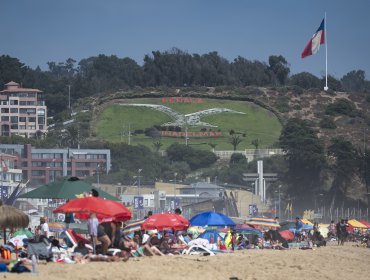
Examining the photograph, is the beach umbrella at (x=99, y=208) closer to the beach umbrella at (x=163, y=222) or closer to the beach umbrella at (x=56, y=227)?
the beach umbrella at (x=163, y=222)

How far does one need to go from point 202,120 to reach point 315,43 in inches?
2442

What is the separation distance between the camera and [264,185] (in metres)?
114

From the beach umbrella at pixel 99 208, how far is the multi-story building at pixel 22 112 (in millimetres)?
129883

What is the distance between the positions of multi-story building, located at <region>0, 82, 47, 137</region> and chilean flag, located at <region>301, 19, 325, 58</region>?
220ft

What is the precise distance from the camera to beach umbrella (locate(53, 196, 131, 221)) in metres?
23.1

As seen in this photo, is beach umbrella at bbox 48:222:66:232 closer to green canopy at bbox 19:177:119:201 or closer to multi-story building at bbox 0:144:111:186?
green canopy at bbox 19:177:119:201

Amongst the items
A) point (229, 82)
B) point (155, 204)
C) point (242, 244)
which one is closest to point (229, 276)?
point (242, 244)

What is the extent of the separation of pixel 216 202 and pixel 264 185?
16850 mm

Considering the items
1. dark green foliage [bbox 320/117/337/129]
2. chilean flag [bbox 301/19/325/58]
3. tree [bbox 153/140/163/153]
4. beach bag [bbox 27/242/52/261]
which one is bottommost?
beach bag [bbox 27/242/52/261]

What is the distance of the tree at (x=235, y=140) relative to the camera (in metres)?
137

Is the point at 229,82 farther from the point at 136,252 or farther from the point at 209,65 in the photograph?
the point at 136,252

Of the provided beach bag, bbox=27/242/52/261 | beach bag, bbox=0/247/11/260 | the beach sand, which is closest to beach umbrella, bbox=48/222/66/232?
the beach sand

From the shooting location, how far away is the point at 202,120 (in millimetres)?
151375

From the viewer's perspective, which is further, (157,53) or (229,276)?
(157,53)
